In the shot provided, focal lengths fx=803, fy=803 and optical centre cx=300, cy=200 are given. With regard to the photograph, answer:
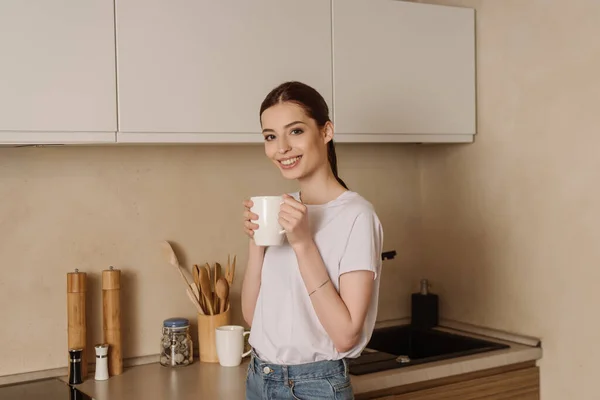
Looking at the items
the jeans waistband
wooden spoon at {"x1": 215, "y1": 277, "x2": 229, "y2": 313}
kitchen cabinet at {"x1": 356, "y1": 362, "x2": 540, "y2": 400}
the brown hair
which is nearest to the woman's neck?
the brown hair

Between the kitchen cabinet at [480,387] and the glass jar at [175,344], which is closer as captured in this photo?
the kitchen cabinet at [480,387]

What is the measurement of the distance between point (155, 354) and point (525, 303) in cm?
112

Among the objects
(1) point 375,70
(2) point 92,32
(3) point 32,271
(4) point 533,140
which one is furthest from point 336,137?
(3) point 32,271

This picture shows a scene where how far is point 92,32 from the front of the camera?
193 centimetres

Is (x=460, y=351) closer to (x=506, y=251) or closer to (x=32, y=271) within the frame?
(x=506, y=251)

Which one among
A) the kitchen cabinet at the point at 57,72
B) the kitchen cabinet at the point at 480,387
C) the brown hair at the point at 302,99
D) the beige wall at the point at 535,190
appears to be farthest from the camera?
the beige wall at the point at 535,190

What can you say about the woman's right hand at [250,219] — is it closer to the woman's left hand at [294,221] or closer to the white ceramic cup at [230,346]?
the woman's left hand at [294,221]

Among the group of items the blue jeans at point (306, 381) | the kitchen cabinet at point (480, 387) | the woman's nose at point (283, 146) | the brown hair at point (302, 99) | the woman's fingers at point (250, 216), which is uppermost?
the brown hair at point (302, 99)

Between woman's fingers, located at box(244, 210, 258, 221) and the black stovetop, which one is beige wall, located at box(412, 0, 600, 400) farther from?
the black stovetop

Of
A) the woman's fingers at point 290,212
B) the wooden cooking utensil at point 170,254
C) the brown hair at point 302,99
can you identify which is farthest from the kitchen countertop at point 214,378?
the brown hair at point 302,99

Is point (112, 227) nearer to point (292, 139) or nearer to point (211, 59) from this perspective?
point (211, 59)

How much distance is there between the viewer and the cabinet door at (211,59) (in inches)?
78.3

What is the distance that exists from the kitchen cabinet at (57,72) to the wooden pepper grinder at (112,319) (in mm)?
433

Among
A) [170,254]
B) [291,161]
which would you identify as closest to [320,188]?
[291,161]
